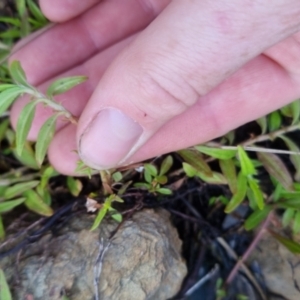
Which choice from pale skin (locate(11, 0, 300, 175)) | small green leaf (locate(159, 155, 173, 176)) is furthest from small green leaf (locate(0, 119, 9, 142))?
small green leaf (locate(159, 155, 173, 176))

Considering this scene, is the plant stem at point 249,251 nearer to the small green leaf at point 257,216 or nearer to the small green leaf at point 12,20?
the small green leaf at point 257,216

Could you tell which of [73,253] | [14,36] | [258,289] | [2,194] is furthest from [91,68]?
[258,289]

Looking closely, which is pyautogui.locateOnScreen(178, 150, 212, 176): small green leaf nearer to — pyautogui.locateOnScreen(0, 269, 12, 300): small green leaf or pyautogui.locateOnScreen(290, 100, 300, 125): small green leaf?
pyautogui.locateOnScreen(290, 100, 300, 125): small green leaf

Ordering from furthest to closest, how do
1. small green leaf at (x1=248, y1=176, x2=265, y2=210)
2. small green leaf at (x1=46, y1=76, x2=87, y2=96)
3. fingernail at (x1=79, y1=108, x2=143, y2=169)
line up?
small green leaf at (x1=248, y1=176, x2=265, y2=210)
small green leaf at (x1=46, y1=76, x2=87, y2=96)
fingernail at (x1=79, y1=108, x2=143, y2=169)

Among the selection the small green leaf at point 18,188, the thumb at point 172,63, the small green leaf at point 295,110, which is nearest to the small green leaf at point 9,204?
the small green leaf at point 18,188

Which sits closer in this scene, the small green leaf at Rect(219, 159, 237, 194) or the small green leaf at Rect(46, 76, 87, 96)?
the small green leaf at Rect(46, 76, 87, 96)

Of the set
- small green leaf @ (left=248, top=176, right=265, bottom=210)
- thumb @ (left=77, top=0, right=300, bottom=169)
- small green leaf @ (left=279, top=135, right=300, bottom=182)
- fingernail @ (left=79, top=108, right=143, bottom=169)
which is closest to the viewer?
thumb @ (left=77, top=0, right=300, bottom=169)
